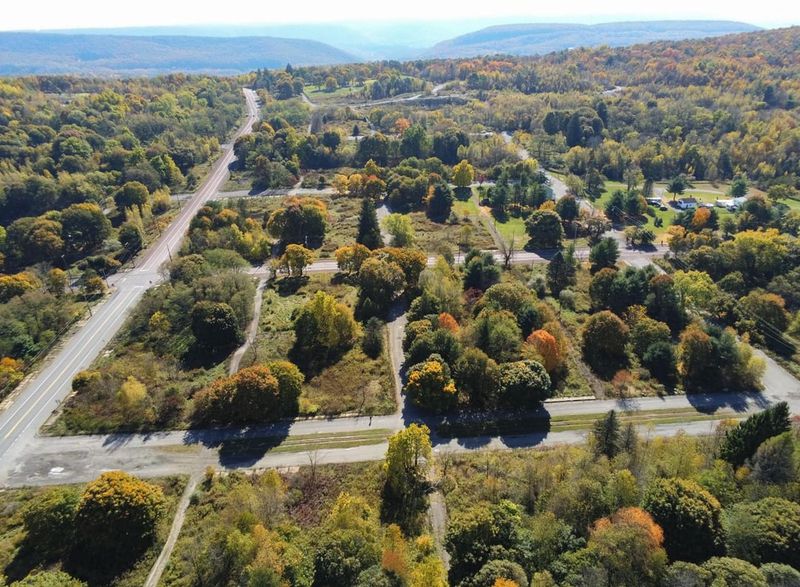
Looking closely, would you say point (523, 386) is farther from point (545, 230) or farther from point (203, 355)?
point (545, 230)

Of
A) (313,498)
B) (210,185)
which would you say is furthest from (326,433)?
(210,185)

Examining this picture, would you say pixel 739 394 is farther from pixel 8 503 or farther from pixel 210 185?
pixel 210 185

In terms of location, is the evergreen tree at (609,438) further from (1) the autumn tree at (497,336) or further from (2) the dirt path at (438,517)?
(1) the autumn tree at (497,336)

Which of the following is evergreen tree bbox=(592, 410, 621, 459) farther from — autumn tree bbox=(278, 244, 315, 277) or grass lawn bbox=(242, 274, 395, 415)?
autumn tree bbox=(278, 244, 315, 277)

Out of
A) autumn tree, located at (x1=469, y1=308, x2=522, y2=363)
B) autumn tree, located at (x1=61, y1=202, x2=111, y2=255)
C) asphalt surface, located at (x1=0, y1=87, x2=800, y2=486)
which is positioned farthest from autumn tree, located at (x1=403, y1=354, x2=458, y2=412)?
autumn tree, located at (x1=61, y1=202, x2=111, y2=255)

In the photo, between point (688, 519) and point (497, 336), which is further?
point (497, 336)

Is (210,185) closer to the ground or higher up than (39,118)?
closer to the ground

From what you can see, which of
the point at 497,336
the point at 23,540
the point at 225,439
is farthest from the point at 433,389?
the point at 23,540
